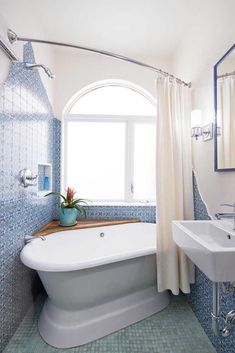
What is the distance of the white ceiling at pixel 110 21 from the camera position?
179cm

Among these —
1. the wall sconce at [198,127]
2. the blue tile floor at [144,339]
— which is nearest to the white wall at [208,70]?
the wall sconce at [198,127]

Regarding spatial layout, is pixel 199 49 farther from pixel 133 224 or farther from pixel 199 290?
pixel 199 290

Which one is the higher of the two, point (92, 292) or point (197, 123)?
point (197, 123)

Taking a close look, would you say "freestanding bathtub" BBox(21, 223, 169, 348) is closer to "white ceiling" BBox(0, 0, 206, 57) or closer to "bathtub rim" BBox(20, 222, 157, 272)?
"bathtub rim" BBox(20, 222, 157, 272)

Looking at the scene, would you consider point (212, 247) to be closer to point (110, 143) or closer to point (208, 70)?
point (208, 70)

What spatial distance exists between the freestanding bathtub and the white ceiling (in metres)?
1.79

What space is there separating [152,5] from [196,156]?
4.74 ft

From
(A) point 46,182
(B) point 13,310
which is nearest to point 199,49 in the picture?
(A) point 46,182

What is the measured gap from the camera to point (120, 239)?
95.1 inches

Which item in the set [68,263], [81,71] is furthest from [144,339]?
[81,71]

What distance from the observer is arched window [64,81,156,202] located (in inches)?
108

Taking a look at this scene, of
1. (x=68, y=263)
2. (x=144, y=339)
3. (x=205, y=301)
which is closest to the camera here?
(x=68, y=263)

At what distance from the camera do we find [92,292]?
1.52 metres

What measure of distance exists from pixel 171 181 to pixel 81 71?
6.04ft
